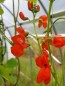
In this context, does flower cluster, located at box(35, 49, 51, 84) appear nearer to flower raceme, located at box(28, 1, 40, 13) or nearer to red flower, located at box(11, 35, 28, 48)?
red flower, located at box(11, 35, 28, 48)

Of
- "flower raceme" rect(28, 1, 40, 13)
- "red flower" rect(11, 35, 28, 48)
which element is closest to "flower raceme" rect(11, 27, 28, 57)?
"red flower" rect(11, 35, 28, 48)

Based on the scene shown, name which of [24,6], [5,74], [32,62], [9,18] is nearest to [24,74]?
[32,62]

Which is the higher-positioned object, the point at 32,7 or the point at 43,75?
the point at 32,7

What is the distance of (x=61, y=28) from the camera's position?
313cm

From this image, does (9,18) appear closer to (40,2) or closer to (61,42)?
(40,2)

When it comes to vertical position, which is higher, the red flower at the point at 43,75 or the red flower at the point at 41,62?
the red flower at the point at 41,62

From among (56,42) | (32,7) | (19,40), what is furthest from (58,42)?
(32,7)

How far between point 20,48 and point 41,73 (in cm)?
10

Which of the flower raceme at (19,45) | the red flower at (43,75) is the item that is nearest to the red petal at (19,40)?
the flower raceme at (19,45)

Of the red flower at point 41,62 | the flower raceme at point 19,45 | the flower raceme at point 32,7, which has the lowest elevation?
the red flower at point 41,62

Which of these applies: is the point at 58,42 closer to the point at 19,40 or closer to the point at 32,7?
the point at 19,40

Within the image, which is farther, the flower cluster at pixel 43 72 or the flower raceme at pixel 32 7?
the flower raceme at pixel 32 7

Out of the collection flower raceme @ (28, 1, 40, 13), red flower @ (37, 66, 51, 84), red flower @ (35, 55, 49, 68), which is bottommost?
red flower @ (37, 66, 51, 84)

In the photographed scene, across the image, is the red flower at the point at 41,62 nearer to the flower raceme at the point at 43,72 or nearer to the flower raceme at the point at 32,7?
the flower raceme at the point at 43,72
